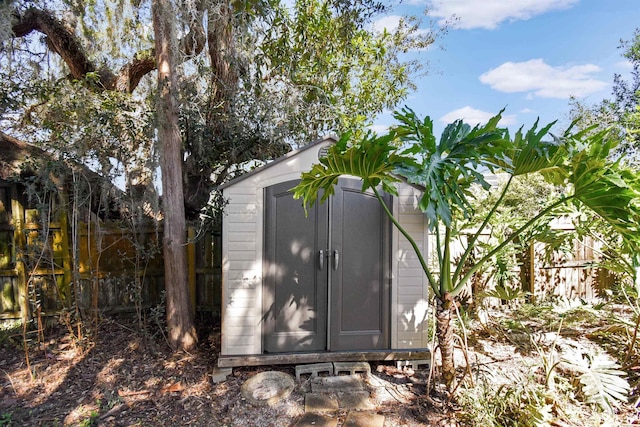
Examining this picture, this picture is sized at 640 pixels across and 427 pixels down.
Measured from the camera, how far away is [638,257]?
7.74ft

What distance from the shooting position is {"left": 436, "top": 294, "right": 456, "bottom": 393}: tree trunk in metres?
2.51

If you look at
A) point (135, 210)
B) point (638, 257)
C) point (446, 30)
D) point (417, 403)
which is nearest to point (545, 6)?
point (446, 30)

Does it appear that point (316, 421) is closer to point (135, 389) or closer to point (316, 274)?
point (316, 274)

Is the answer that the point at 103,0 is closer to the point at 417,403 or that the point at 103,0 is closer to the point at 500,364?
the point at 417,403

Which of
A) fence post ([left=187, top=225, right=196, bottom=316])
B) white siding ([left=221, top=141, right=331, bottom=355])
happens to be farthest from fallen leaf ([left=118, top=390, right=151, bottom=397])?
fence post ([left=187, top=225, right=196, bottom=316])

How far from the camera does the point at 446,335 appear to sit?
2543 millimetres

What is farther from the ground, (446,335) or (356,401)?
(446,335)

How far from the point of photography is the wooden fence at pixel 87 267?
12.5ft

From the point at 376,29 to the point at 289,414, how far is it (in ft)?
20.3

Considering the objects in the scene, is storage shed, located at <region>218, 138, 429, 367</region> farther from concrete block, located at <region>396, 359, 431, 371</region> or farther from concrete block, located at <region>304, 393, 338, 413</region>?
concrete block, located at <region>304, 393, 338, 413</region>

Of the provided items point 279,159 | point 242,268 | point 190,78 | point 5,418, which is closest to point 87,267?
point 5,418

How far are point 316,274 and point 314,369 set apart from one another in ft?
2.88

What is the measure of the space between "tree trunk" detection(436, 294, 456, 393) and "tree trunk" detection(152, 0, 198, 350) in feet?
8.36

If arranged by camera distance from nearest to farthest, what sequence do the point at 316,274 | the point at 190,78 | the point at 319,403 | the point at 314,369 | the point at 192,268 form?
the point at 319,403 → the point at 314,369 → the point at 316,274 → the point at 190,78 → the point at 192,268
